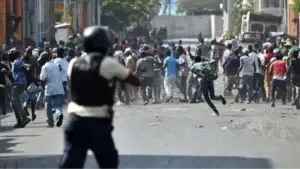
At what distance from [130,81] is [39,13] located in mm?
43447

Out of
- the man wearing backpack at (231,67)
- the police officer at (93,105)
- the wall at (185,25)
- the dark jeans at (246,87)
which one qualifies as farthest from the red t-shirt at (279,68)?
the wall at (185,25)

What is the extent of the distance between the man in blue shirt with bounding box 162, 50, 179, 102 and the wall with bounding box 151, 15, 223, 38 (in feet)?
271

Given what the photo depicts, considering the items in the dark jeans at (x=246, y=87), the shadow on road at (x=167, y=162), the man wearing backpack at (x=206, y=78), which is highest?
the man wearing backpack at (x=206, y=78)

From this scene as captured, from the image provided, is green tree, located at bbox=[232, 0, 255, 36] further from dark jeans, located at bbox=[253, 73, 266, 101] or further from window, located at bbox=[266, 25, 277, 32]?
dark jeans, located at bbox=[253, 73, 266, 101]

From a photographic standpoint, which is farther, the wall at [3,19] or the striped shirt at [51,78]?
the wall at [3,19]

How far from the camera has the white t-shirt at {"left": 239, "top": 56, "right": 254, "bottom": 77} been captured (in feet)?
89.2

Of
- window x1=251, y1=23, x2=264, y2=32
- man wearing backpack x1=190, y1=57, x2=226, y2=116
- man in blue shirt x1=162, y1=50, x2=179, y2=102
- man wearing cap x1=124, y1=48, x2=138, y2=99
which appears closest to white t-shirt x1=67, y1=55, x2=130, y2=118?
man wearing backpack x1=190, y1=57, x2=226, y2=116

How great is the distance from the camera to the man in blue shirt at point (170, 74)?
1120 inches

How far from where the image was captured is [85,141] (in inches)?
321

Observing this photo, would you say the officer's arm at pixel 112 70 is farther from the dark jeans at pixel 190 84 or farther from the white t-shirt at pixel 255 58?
the dark jeans at pixel 190 84

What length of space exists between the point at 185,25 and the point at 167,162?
101205 millimetres

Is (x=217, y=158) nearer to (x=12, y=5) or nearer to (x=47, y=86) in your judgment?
(x=47, y=86)

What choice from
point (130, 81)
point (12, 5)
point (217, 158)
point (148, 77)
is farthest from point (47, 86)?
point (12, 5)

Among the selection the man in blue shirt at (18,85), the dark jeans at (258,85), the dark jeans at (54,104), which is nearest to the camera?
the dark jeans at (54,104)
